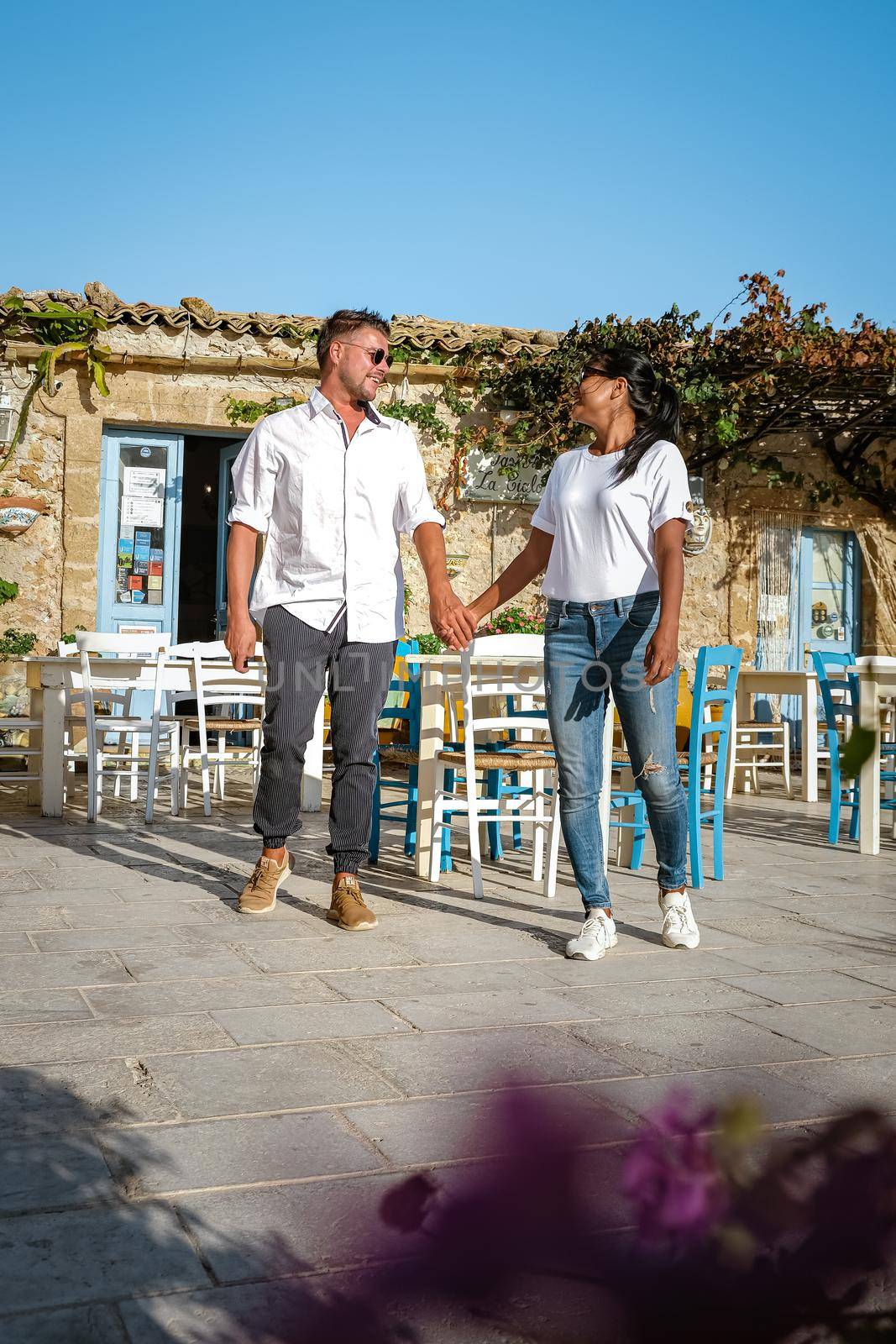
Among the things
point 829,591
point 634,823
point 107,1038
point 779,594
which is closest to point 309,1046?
point 107,1038

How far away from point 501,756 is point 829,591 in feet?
23.7

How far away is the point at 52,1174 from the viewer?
180 cm

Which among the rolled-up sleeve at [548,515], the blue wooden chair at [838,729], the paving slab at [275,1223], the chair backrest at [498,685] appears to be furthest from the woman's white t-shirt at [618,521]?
the blue wooden chair at [838,729]

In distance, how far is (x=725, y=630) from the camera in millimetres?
10477

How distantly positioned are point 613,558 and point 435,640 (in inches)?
239

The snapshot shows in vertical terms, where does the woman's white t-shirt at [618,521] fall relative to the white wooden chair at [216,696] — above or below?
above

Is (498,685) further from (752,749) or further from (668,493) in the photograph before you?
(752,749)

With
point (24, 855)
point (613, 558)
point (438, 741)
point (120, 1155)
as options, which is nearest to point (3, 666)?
point (24, 855)

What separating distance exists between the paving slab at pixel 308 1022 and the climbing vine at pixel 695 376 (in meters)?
7.32

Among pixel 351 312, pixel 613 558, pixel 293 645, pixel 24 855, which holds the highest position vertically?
pixel 351 312

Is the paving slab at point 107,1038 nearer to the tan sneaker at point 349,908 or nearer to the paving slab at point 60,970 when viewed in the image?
the paving slab at point 60,970

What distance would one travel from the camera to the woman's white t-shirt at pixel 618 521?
3.33 m

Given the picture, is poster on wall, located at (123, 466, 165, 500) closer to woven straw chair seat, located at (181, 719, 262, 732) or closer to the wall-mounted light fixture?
the wall-mounted light fixture

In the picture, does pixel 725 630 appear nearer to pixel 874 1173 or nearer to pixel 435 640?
pixel 435 640
